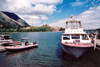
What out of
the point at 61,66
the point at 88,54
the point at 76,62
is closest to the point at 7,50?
the point at 61,66

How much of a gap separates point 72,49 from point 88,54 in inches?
224

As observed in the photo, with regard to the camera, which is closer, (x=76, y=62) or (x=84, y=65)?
(x=84, y=65)

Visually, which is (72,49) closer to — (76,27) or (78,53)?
(78,53)

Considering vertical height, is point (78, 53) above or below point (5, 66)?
above

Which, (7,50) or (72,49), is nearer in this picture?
(72,49)

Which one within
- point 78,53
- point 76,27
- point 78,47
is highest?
point 76,27

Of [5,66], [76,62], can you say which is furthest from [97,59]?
[5,66]

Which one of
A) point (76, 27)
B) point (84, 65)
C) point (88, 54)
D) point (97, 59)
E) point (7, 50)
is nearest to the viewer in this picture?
point (84, 65)

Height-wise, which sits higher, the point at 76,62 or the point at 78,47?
the point at 78,47

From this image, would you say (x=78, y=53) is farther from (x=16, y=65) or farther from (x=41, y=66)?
(x=16, y=65)

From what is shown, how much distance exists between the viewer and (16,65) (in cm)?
1541

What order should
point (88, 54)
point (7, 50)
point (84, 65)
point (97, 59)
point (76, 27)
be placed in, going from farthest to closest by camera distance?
point (7, 50) < point (76, 27) < point (88, 54) < point (97, 59) < point (84, 65)

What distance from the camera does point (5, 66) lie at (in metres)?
15.0

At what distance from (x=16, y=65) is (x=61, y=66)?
28.3ft
